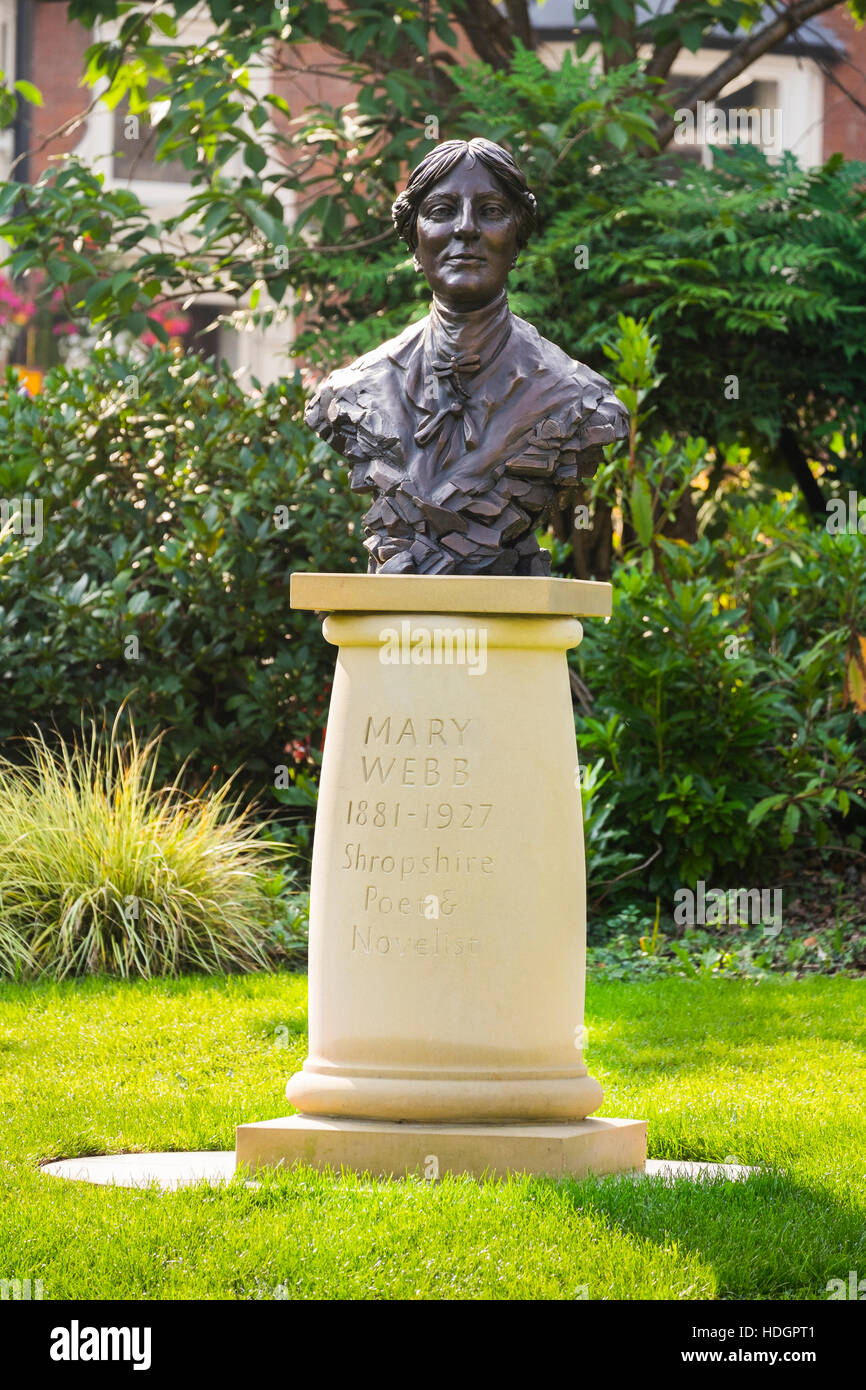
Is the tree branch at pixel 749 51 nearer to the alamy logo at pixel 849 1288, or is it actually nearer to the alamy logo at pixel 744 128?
the alamy logo at pixel 744 128

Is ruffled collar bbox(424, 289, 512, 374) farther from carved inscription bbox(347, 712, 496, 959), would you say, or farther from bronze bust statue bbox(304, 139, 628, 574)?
carved inscription bbox(347, 712, 496, 959)

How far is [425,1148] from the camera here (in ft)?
16.2

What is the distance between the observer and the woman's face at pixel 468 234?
18.1 ft

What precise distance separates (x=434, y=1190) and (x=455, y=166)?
10.3 ft

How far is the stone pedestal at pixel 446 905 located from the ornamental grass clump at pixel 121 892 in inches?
123

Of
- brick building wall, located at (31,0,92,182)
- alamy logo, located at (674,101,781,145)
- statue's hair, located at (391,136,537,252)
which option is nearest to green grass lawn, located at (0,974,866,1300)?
statue's hair, located at (391,136,537,252)

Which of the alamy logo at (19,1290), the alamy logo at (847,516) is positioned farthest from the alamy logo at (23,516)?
the alamy logo at (19,1290)

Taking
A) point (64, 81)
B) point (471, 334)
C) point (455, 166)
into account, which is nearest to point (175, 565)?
point (471, 334)

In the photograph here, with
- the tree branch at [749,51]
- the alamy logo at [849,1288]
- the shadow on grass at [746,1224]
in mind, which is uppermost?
the tree branch at [749,51]

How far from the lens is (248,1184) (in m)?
4.83

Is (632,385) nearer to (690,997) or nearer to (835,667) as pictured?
(835,667)

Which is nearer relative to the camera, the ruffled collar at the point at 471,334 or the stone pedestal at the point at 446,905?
the stone pedestal at the point at 446,905

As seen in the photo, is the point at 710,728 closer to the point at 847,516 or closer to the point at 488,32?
the point at 847,516

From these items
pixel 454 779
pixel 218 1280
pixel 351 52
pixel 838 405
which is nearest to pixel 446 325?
pixel 454 779
